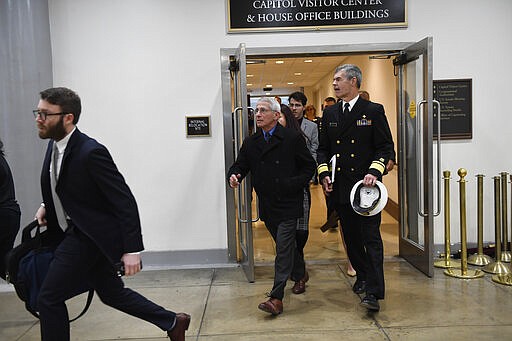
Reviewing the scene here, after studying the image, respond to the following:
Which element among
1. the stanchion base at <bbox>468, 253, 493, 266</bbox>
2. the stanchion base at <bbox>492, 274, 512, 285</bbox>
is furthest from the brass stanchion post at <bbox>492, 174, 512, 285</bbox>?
the stanchion base at <bbox>468, 253, 493, 266</bbox>

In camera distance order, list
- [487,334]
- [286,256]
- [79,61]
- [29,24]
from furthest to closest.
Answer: [79,61]
[29,24]
[286,256]
[487,334]

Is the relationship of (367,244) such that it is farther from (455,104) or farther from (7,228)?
(7,228)

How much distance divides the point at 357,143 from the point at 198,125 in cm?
181

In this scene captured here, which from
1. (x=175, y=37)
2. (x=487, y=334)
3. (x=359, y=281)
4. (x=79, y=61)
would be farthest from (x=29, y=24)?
(x=487, y=334)

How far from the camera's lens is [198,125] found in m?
5.03

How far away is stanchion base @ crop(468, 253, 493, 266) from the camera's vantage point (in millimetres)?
4848

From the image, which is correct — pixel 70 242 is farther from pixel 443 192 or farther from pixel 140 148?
pixel 443 192

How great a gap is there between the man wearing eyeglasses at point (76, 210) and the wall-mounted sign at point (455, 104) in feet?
11.2

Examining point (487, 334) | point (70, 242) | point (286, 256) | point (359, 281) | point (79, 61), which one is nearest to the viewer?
point (70, 242)

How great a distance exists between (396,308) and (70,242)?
2.37 metres

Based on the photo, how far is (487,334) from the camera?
3.32 meters

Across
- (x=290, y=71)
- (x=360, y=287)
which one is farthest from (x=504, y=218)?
(x=290, y=71)

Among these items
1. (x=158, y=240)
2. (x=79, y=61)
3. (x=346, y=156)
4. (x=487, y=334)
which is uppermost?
(x=79, y=61)

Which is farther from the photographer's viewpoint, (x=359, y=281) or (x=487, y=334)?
(x=359, y=281)
